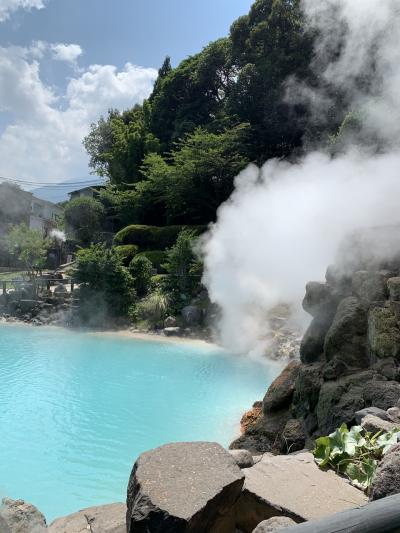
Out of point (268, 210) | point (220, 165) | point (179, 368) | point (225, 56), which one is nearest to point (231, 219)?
point (268, 210)

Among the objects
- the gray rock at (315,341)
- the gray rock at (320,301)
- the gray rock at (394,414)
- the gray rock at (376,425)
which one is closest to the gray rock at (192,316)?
the gray rock at (320,301)

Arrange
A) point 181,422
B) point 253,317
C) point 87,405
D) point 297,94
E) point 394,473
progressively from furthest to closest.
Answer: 1. point 297,94
2. point 253,317
3. point 87,405
4. point 181,422
5. point 394,473

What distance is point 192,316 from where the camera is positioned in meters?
13.9

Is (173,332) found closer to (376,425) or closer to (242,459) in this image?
(242,459)

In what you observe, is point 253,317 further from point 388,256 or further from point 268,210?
point 388,256

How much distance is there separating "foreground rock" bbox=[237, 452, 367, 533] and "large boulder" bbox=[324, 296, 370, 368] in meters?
1.89

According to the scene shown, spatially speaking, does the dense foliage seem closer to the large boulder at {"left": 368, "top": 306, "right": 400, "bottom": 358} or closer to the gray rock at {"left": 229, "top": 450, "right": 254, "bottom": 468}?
the large boulder at {"left": 368, "top": 306, "right": 400, "bottom": 358}

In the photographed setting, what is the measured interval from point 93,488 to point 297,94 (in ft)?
68.0

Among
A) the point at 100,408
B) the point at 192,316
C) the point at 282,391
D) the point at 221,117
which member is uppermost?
the point at 221,117

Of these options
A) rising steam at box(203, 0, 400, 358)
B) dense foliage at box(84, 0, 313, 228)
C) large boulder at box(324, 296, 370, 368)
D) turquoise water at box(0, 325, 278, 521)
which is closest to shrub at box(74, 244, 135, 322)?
rising steam at box(203, 0, 400, 358)

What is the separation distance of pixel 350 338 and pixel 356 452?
188cm

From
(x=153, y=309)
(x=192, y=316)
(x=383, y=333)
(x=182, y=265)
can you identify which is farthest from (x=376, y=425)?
(x=182, y=265)

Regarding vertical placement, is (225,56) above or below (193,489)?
above

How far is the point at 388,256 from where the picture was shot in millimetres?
4988
